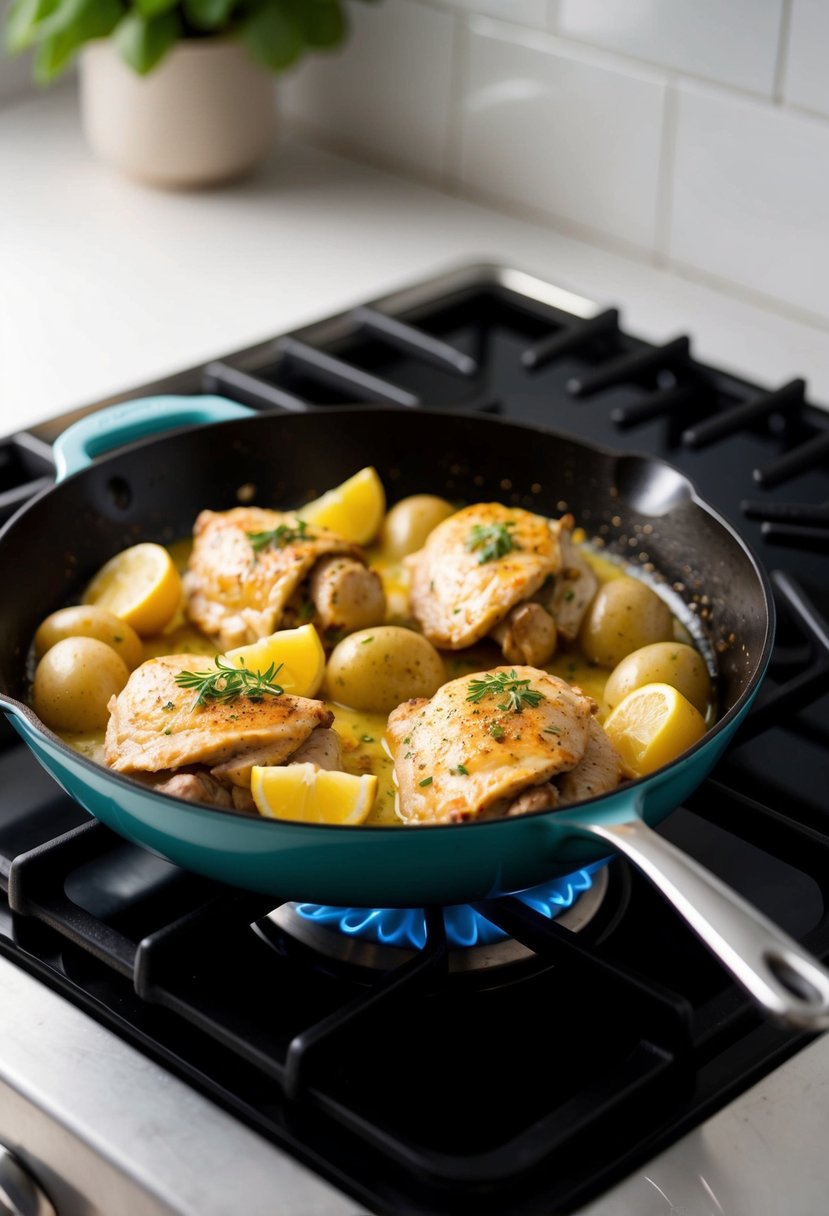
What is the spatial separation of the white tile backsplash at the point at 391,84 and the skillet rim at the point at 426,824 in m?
0.74

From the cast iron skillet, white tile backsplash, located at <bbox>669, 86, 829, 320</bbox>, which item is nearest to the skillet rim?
the cast iron skillet

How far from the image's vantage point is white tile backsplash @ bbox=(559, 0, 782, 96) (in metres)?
1.72

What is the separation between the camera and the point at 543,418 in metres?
1.70

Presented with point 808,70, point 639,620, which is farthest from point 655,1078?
point 808,70

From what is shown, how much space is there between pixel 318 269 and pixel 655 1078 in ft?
4.27

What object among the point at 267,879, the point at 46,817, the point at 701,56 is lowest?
the point at 46,817

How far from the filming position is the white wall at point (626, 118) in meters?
1.75

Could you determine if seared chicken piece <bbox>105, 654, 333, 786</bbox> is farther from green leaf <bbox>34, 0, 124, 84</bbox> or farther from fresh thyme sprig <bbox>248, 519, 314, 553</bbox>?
green leaf <bbox>34, 0, 124, 84</bbox>

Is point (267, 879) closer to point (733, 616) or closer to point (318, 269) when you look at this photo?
point (733, 616)

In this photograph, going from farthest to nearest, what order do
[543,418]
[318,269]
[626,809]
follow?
1. [318,269]
2. [543,418]
3. [626,809]

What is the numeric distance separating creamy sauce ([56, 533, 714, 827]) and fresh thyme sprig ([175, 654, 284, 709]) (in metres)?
0.09

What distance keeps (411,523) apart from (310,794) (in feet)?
1.50

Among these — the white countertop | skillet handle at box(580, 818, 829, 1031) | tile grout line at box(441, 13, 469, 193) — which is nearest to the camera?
skillet handle at box(580, 818, 829, 1031)

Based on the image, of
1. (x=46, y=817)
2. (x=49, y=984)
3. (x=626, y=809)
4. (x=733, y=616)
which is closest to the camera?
(x=626, y=809)
